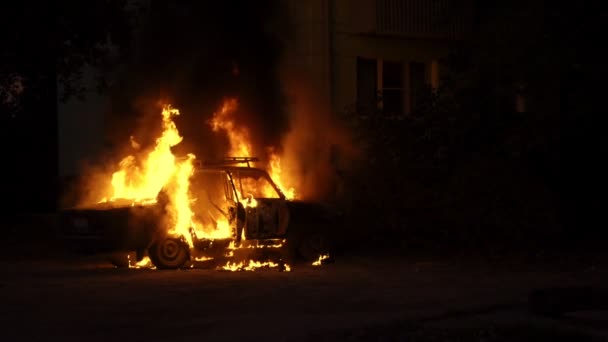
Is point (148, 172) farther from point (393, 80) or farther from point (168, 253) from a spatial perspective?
point (393, 80)

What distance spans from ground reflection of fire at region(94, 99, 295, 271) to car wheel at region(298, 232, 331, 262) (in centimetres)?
45

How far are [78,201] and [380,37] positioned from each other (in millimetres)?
7578

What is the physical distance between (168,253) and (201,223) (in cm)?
71

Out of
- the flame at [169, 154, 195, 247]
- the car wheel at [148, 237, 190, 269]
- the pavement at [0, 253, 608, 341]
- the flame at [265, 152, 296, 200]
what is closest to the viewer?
the pavement at [0, 253, 608, 341]

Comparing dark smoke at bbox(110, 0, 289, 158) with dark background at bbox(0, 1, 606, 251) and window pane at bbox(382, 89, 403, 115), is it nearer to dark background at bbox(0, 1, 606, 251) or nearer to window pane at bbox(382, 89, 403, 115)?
dark background at bbox(0, 1, 606, 251)

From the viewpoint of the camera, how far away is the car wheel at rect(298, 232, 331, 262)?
51.5 ft

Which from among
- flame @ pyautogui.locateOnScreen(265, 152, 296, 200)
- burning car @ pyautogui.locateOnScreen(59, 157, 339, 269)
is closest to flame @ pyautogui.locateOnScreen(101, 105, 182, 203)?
burning car @ pyautogui.locateOnScreen(59, 157, 339, 269)

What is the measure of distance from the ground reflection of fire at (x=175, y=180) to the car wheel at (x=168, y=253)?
13cm

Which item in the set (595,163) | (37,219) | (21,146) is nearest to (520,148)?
(595,163)

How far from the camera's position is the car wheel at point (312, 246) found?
51.5ft

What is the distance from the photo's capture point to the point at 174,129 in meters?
16.4

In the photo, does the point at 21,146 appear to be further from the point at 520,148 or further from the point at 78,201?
the point at 520,148

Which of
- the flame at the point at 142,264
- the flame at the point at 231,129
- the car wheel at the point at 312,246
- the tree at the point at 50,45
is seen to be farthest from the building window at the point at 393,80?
the flame at the point at 142,264

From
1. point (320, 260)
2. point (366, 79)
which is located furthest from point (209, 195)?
point (366, 79)
